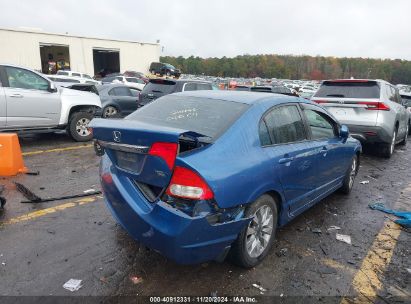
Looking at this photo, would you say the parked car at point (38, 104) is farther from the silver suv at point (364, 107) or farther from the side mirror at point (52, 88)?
the silver suv at point (364, 107)

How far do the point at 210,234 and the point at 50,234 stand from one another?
203 cm

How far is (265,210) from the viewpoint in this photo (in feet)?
11.0

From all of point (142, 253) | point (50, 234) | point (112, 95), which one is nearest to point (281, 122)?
point (142, 253)

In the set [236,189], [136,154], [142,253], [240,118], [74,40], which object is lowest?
[142,253]

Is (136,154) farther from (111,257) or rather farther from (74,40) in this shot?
(74,40)

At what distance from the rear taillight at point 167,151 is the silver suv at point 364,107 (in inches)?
248

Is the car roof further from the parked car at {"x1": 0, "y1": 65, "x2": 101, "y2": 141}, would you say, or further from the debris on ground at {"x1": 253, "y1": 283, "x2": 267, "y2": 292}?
the parked car at {"x1": 0, "y1": 65, "x2": 101, "y2": 141}

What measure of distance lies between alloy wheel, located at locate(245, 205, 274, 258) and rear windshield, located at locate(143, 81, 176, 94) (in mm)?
7610

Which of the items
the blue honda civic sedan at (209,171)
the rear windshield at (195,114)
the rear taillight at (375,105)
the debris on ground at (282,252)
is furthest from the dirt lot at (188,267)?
the rear taillight at (375,105)

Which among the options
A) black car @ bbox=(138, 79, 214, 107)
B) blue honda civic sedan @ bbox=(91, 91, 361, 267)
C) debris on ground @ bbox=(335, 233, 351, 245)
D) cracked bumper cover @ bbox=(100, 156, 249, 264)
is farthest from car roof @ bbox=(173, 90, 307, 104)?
black car @ bbox=(138, 79, 214, 107)

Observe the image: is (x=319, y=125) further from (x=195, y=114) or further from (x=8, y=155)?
(x=8, y=155)

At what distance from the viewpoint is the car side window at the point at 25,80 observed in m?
7.39

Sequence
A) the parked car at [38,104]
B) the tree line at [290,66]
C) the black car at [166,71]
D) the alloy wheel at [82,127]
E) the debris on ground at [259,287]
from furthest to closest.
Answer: the tree line at [290,66] → the black car at [166,71] → the alloy wheel at [82,127] → the parked car at [38,104] → the debris on ground at [259,287]

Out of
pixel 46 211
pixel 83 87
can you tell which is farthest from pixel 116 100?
pixel 46 211
